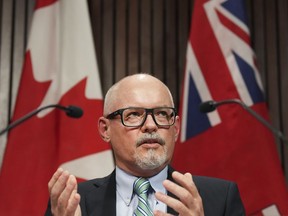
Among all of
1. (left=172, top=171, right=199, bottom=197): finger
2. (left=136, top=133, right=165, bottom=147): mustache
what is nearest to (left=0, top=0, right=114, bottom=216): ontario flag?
(left=136, top=133, right=165, bottom=147): mustache

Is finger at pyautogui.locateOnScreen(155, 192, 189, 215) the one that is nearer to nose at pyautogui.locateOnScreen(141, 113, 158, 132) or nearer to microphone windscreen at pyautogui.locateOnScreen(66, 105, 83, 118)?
nose at pyautogui.locateOnScreen(141, 113, 158, 132)

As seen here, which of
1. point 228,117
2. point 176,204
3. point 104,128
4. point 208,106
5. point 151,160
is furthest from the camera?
point 228,117

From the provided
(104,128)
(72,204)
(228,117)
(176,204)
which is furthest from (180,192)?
(228,117)

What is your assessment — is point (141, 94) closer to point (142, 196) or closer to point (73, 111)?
point (142, 196)

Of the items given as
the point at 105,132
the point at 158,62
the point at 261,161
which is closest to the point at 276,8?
the point at 158,62

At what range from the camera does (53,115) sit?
2.72m

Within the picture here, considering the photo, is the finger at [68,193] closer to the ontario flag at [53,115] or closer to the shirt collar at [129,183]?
the shirt collar at [129,183]

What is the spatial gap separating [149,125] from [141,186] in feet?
0.59

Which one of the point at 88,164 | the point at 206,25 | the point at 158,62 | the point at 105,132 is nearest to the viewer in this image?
the point at 105,132

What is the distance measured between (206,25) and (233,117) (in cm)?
56

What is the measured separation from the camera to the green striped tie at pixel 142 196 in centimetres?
132

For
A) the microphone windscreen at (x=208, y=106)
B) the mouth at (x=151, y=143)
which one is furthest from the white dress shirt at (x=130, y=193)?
the microphone windscreen at (x=208, y=106)

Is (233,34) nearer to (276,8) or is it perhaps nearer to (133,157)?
(276,8)

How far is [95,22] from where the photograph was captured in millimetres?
3166
